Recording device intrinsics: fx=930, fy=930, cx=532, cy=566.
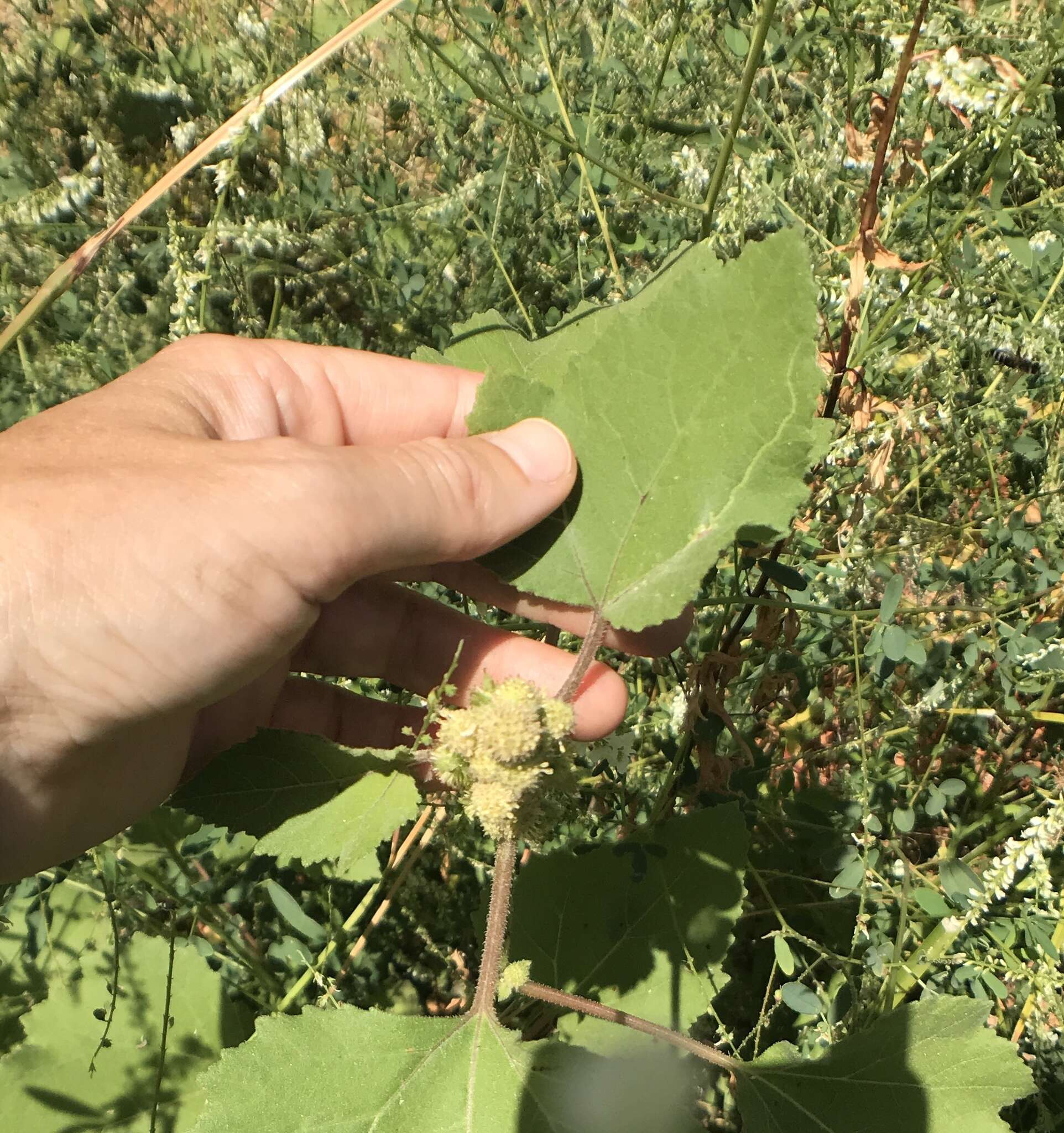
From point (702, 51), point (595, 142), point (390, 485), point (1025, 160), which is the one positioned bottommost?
point (390, 485)

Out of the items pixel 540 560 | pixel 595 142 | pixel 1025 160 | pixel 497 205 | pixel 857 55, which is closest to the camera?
pixel 540 560

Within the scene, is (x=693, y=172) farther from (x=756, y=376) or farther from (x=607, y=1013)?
(x=607, y=1013)

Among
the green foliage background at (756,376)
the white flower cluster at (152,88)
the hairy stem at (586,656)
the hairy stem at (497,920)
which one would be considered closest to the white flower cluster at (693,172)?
the green foliage background at (756,376)

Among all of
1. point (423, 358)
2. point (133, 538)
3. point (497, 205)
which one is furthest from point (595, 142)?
point (133, 538)

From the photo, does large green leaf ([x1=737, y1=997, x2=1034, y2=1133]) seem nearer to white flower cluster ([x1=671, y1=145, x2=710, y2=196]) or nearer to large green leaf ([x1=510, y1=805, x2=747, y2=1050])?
large green leaf ([x1=510, y1=805, x2=747, y2=1050])

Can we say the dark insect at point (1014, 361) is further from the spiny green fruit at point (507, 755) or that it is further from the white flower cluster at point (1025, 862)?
the spiny green fruit at point (507, 755)

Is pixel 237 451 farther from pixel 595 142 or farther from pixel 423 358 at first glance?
pixel 595 142

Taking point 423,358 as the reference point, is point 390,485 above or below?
below
